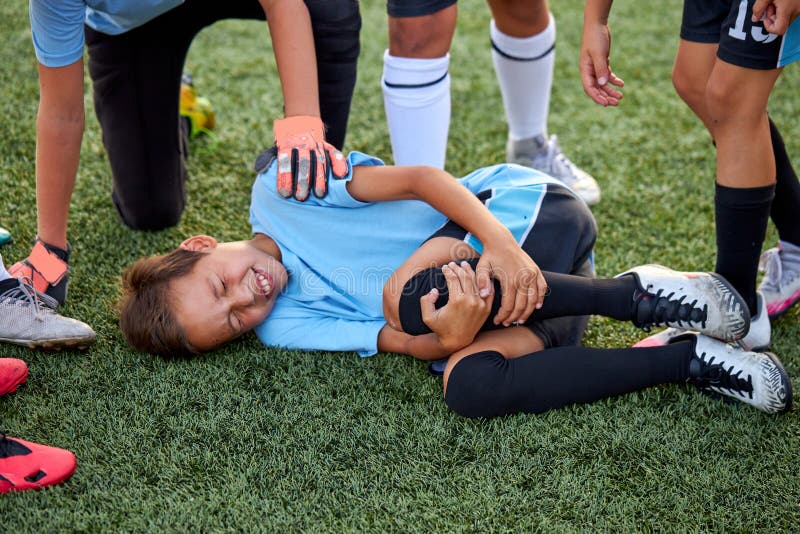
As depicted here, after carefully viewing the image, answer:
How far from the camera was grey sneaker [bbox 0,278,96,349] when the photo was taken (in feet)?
5.41

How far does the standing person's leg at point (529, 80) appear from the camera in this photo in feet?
7.27

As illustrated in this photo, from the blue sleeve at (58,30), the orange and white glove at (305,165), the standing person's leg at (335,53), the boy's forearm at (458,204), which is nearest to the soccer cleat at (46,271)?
the blue sleeve at (58,30)

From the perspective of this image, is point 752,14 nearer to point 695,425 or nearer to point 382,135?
point 695,425

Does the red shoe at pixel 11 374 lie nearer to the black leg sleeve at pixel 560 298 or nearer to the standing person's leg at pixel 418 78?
the black leg sleeve at pixel 560 298

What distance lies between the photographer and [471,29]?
3385 millimetres

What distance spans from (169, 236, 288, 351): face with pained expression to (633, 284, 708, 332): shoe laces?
2.45 feet

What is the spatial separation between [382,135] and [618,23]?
144cm

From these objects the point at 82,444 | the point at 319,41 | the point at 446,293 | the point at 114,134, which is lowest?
the point at 82,444

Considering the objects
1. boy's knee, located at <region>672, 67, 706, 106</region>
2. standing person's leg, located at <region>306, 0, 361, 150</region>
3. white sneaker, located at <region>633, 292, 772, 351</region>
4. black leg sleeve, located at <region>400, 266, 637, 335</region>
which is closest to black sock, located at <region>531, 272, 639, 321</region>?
black leg sleeve, located at <region>400, 266, 637, 335</region>

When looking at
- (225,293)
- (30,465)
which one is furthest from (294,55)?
(30,465)

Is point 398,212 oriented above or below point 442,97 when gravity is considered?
below

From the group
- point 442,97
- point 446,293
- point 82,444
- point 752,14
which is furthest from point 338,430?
point 752,14

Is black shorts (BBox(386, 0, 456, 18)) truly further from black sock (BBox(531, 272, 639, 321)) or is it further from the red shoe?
the red shoe

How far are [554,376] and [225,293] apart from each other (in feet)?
2.25
